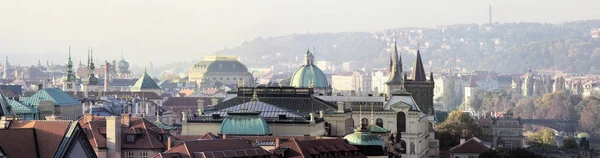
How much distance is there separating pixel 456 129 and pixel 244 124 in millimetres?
62782

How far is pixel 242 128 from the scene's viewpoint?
251ft

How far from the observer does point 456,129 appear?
13812 centimetres

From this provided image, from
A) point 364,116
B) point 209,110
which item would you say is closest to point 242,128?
point 209,110

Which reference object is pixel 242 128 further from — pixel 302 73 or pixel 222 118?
pixel 302 73

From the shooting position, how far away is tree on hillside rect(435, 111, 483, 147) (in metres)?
132

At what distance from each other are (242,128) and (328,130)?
953 centimetres

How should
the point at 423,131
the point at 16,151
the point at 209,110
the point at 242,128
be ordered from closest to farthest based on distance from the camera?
the point at 16,151 < the point at 242,128 < the point at 209,110 < the point at 423,131

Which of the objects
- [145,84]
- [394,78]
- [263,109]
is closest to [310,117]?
[263,109]

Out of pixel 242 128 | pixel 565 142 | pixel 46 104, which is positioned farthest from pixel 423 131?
pixel 565 142

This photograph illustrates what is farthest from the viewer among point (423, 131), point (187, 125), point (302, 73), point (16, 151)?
point (302, 73)

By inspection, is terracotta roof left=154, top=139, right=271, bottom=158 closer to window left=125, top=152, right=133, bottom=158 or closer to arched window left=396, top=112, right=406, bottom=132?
window left=125, top=152, right=133, bottom=158

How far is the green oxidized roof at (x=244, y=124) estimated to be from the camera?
76438 mm

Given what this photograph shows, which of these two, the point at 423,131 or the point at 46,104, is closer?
the point at 46,104

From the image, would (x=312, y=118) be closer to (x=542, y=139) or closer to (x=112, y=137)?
(x=112, y=137)
